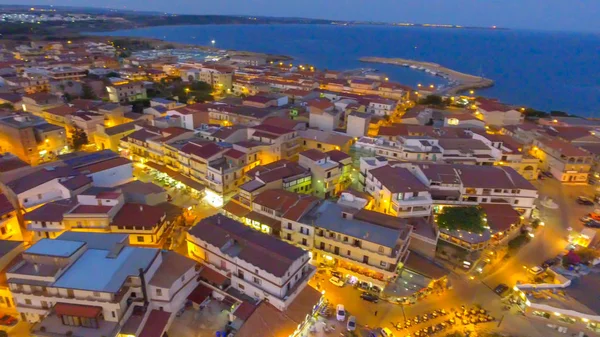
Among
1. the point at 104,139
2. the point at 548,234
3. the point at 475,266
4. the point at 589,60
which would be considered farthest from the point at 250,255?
the point at 589,60

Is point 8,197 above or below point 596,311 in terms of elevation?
above

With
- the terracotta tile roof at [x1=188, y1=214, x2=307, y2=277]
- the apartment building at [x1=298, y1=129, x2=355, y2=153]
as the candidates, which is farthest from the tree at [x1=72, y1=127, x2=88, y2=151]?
the terracotta tile roof at [x1=188, y1=214, x2=307, y2=277]

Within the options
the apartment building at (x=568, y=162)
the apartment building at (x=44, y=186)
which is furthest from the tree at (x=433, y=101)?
the apartment building at (x=44, y=186)

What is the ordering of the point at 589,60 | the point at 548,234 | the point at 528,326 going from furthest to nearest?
the point at 589,60 < the point at 548,234 < the point at 528,326

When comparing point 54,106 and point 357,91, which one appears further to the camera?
point 357,91

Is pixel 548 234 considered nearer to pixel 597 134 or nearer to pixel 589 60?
pixel 597 134

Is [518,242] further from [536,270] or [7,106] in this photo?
[7,106]

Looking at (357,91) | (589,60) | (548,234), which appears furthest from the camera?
(589,60)
